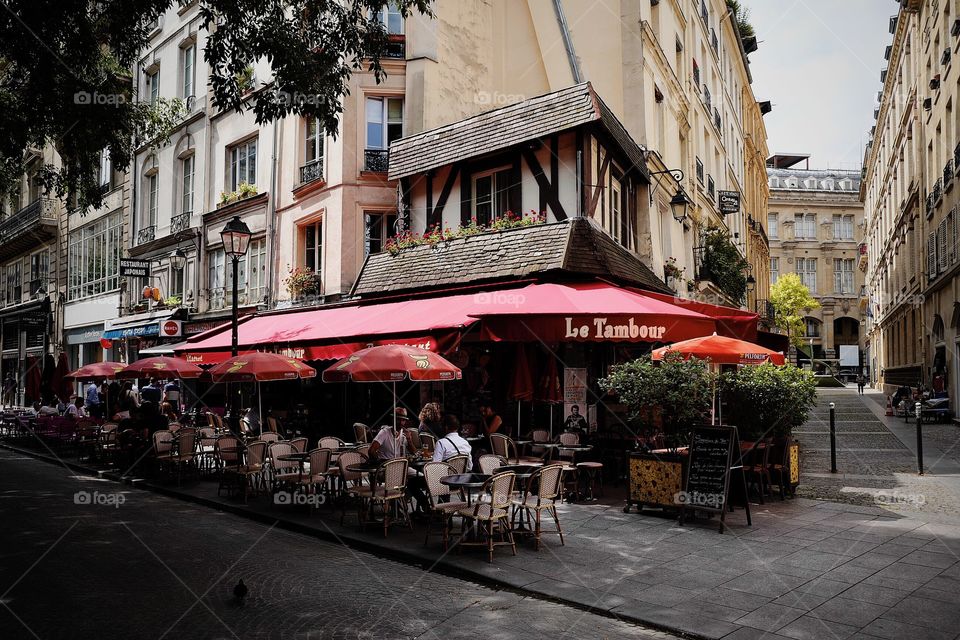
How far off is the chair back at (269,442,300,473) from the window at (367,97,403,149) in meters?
9.84

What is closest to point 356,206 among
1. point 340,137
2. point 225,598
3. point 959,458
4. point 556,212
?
point 340,137

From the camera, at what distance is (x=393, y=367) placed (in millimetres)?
9414

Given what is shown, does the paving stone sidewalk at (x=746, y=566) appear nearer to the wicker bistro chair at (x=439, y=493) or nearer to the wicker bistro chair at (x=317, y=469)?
the wicker bistro chair at (x=439, y=493)

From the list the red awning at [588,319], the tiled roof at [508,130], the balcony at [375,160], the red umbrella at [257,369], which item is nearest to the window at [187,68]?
the balcony at [375,160]

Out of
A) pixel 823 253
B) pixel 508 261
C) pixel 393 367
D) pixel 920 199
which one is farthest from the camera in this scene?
pixel 823 253

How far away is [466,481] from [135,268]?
21031 millimetres

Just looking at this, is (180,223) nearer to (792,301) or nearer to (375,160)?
(375,160)

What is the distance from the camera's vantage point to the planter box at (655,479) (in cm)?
872

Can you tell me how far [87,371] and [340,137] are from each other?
880 centimetres

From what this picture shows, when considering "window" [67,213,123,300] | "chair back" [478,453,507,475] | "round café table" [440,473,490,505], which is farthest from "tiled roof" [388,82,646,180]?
"window" [67,213,123,300]

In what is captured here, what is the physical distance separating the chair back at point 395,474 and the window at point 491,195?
26.4ft

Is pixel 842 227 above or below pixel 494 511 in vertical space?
above

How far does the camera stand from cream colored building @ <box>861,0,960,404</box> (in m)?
22.2

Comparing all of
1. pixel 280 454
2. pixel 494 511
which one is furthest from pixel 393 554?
pixel 280 454
